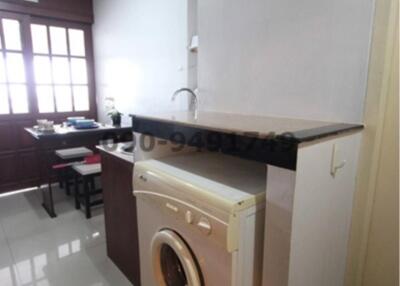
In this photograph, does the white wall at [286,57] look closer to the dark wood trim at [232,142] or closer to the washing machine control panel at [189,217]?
the dark wood trim at [232,142]

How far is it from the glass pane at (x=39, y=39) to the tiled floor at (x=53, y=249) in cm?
199

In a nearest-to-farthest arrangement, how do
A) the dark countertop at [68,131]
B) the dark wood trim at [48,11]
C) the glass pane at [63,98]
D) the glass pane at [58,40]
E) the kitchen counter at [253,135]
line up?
1. the kitchen counter at [253,135]
2. the dark countertop at [68,131]
3. the dark wood trim at [48,11]
4. the glass pane at [58,40]
5. the glass pane at [63,98]

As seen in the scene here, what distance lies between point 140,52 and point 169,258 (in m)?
2.31

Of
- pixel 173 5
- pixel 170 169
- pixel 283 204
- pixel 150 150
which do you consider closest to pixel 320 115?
pixel 283 204

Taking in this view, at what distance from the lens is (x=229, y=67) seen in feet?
5.41

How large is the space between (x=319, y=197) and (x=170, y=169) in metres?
0.66

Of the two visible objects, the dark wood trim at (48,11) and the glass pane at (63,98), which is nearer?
the dark wood trim at (48,11)

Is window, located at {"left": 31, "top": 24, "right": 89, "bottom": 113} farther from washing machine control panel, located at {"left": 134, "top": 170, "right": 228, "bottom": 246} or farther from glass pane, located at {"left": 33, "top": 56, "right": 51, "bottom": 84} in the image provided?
washing machine control panel, located at {"left": 134, "top": 170, "right": 228, "bottom": 246}

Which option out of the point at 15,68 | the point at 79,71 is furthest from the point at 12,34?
the point at 79,71

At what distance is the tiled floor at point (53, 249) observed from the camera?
6.40 ft

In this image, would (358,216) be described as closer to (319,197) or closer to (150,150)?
(319,197)

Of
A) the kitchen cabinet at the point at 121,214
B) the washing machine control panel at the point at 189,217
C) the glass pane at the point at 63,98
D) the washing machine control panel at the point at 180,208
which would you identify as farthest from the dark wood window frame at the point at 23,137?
the washing machine control panel at the point at 189,217

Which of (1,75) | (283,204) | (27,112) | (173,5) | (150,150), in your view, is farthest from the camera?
(27,112)

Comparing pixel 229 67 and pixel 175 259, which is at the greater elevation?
pixel 229 67
